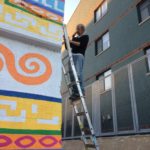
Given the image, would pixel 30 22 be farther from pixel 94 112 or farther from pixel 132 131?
pixel 94 112

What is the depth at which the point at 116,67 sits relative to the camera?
10.8 metres

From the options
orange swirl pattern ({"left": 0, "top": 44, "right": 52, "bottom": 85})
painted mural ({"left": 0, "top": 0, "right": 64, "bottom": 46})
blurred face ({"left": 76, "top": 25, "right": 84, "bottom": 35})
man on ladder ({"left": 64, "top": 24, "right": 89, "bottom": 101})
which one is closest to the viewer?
orange swirl pattern ({"left": 0, "top": 44, "right": 52, "bottom": 85})

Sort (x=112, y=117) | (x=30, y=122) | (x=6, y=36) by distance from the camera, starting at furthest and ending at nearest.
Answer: (x=112, y=117)
(x=6, y=36)
(x=30, y=122)

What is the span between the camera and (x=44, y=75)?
2479mm

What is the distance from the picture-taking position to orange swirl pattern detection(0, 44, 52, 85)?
7.54 ft

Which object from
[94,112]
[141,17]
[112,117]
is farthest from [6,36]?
[141,17]

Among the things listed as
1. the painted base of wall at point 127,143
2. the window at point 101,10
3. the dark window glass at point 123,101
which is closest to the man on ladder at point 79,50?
the painted base of wall at point 127,143

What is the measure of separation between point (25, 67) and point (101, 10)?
40.5 feet

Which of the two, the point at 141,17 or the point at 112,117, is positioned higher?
the point at 141,17

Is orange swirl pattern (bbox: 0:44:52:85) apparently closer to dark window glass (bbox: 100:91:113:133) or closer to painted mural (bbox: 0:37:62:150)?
painted mural (bbox: 0:37:62:150)

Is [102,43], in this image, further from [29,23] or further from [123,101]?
[29,23]

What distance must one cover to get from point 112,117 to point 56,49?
471 centimetres

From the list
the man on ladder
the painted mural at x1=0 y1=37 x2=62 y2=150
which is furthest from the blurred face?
the painted mural at x1=0 y1=37 x2=62 y2=150

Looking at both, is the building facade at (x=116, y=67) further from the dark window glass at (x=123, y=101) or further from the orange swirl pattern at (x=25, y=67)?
the orange swirl pattern at (x=25, y=67)
